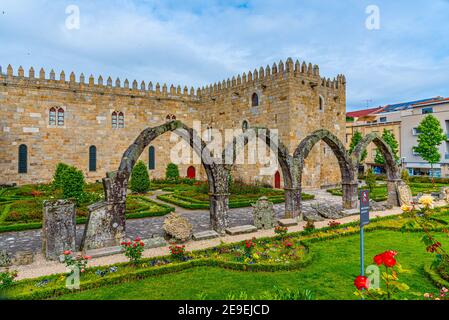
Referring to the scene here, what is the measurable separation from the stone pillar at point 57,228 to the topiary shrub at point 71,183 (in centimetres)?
676

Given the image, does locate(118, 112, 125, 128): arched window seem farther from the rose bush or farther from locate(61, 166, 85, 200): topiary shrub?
the rose bush


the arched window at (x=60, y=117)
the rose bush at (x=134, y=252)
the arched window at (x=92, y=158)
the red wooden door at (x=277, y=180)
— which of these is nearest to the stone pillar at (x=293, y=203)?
the rose bush at (x=134, y=252)

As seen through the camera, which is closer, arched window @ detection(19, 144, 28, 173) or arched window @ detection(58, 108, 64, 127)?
arched window @ detection(19, 144, 28, 173)

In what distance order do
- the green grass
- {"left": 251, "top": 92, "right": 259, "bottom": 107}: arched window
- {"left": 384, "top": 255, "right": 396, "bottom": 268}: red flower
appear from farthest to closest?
1. {"left": 251, "top": 92, "right": 259, "bottom": 107}: arched window
2. the green grass
3. {"left": 384, "top": 255, "right": 396, "bottom": 268}: red flower

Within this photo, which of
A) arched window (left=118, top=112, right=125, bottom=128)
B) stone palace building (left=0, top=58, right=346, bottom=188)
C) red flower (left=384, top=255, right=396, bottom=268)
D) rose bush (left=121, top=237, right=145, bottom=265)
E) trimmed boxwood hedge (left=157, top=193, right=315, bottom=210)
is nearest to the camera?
red flower (left=384, top=255, right=396, bottom=268)

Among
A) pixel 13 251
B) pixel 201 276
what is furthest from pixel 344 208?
pixel 13 251

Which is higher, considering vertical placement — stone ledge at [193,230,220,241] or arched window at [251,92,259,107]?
arched window at [251,92,259,107]

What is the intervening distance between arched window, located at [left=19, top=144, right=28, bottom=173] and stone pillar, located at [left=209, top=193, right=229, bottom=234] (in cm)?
2026

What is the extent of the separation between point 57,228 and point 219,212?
510 centimetres

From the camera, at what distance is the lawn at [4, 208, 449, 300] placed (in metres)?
→ 6.41

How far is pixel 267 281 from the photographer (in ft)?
23.1

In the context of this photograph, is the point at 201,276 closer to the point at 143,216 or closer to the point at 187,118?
the point at 143,216

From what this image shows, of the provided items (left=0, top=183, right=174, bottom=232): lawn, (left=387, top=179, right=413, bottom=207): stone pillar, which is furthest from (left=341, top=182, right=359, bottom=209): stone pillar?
(left=0, top=183, right=174, bottom=232): lawn
